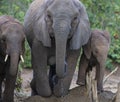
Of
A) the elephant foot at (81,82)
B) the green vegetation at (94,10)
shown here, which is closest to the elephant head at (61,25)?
the elephant foot at (81,82)

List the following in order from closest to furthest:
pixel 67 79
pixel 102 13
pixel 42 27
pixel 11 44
A: pixel 11 44 → pixel 42 27 → pixel 67 79 → pixel 102 13

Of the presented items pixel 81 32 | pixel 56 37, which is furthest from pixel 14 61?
pixel 81 32

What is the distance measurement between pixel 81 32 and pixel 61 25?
0.59 metres

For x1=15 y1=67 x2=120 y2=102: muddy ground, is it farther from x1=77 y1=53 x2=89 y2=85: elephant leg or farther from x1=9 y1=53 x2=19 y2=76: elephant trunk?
x1=9 y1=53 x2=19 y2=76: elephant trunk

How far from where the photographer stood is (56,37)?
6879 mm

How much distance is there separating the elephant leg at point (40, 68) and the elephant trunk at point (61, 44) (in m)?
0.59

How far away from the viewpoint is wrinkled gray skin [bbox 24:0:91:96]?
22.6ft

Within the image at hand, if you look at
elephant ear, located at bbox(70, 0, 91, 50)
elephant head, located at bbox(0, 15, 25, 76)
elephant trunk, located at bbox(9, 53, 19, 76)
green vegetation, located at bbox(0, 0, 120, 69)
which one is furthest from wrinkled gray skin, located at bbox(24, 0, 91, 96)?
green vegetation, located at bbox(0, 0, 120, 69)

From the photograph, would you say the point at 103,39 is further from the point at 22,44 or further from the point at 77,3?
the point at 22,44

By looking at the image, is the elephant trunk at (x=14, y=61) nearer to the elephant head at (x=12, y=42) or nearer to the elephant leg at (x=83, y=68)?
the elephant head at (x=12, y=42)

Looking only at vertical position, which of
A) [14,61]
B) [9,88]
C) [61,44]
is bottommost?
[9,88]

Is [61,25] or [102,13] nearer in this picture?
[61,25]

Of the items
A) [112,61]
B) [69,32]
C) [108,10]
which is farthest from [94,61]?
[112,61]

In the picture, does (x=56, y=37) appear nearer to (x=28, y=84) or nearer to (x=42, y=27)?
(x=42, y=27)
